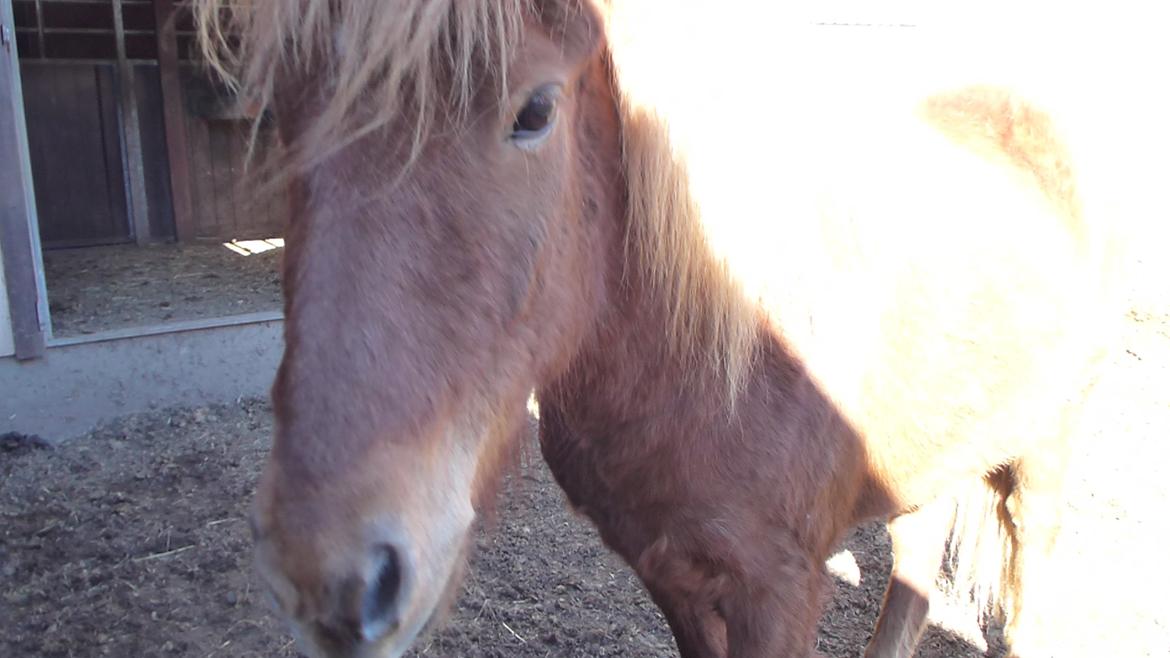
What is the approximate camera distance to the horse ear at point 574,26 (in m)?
1.10

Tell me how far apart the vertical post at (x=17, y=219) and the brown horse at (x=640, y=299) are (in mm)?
3053

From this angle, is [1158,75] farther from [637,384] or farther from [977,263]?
[637,384]

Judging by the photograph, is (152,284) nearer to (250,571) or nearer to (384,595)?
(250,571)

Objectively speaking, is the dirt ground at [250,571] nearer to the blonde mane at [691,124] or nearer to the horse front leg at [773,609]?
the horse front leg at [773,609]

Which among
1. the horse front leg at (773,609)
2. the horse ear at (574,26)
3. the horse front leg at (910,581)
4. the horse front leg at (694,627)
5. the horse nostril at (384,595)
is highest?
the horse ear at (574,26)

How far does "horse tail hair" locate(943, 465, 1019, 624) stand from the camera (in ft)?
8.79

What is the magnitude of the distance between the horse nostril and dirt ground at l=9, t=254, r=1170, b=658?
1.67m

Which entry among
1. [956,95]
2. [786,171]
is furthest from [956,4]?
[786,171]

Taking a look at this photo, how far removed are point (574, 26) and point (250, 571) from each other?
8.67 ft

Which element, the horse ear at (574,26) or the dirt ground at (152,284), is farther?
the dirt ground at (152,284)

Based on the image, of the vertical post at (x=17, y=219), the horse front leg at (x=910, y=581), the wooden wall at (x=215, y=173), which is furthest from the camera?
the wooden wall at (x=215, y=173)

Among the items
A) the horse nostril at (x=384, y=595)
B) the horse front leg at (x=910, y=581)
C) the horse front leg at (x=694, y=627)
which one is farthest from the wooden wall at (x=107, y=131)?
the horse nostril at (x=384, y=595)

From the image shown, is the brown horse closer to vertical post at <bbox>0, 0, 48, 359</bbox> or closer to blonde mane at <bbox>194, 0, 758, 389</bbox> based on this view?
blonde mane at <bbox>194, 0, 758, 389</bbox>

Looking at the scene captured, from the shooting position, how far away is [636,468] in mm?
1474
